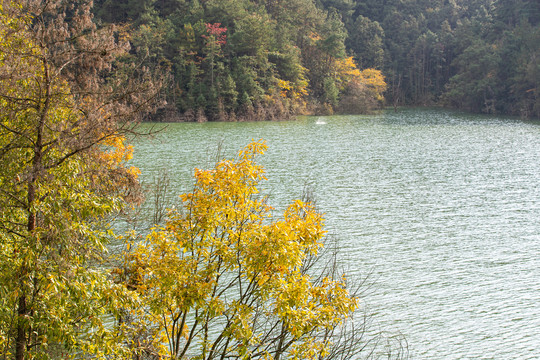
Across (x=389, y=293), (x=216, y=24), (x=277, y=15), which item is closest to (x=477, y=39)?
(x=277, y=15)

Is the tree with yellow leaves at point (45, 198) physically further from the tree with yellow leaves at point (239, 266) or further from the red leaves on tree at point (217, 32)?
the red leaves on tree at point (217, 32)

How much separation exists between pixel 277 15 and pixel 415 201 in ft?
168

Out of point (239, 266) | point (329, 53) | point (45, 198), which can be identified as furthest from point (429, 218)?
point (329, 53)

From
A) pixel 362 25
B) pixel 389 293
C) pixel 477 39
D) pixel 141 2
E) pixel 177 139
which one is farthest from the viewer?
pixel 362 25

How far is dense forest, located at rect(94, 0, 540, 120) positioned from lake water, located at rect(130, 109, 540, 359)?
53.3 feet

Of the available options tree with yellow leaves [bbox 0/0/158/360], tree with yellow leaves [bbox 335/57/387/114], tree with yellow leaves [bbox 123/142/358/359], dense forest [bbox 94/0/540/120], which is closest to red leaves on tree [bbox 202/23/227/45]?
dense forest [bbox 94/0/540/120]

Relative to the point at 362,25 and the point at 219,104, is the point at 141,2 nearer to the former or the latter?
the point at 219,104

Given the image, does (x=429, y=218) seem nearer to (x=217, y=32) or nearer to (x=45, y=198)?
(x=45, y=198)

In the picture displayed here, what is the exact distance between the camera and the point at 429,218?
17.5 metres

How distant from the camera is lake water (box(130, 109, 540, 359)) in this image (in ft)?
33.2

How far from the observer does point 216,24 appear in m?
54.8

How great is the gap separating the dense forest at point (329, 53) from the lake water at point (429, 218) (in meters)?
16.2

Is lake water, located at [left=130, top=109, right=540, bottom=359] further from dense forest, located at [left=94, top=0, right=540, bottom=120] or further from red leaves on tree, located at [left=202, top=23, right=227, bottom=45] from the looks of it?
red leaves on tree, located at [left=202, top=23, right=227, bottom=45]

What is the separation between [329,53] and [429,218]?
5124 centimetres
